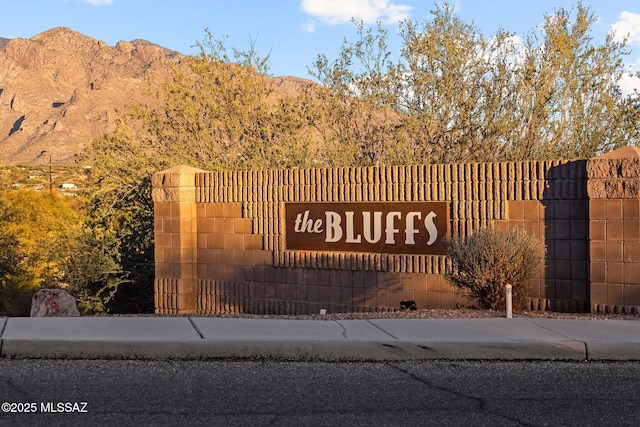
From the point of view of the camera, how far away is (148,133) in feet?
77.5

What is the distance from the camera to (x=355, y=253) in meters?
15.0

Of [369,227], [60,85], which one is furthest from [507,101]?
[60,85]

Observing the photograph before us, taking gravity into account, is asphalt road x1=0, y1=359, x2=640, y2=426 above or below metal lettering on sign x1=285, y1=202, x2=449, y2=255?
below

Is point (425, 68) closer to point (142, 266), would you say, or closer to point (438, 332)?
point (142, 266)

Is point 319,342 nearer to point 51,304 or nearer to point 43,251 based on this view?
point 51,304

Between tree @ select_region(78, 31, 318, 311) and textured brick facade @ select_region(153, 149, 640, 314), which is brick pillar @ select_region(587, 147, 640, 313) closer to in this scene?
textured brick facade @ select_region(153, 149, 640, 314)

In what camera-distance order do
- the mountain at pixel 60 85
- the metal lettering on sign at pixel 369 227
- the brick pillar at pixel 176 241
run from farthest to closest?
the mountain at pixel 60 85
the brick pillar at pixel 176 241
the metal lettering on sign at pixel 369 227

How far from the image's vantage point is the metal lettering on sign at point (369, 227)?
14.1 m

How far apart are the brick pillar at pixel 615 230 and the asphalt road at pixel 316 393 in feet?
12.8

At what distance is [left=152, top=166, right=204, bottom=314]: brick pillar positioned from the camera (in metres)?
17.0

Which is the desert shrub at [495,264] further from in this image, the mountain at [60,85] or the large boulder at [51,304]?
the mountain at [60,85]

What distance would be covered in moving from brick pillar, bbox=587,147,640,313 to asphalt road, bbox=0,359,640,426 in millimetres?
3892

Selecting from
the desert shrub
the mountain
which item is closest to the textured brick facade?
A: the desert shrub

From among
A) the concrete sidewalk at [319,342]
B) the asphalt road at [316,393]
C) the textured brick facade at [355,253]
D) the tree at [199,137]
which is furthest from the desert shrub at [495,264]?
the tree at [199,137]
